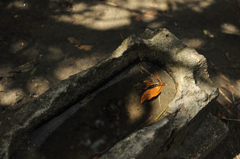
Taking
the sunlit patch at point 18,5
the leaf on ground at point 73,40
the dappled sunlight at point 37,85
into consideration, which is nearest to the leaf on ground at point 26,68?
the dappled sunlight at point 37,85

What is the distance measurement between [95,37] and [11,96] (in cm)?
147

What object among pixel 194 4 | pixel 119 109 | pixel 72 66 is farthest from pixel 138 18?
pixel 119 109

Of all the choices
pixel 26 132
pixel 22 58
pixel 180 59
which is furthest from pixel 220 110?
pixel 22 58

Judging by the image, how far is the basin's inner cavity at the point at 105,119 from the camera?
1.70 meters

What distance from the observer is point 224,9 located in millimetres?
4012

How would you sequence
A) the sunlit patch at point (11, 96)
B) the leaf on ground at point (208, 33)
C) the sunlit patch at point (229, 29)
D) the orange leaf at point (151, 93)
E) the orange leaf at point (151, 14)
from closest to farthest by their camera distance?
1. the orange leaf at point (151, 93)
2. the sunlit patch at point (11, 96)
3. the leaf on ground at point (208, 33)
4. the sunlit patch at point (229, 29)
5. the orange leaf at point (151, 14)

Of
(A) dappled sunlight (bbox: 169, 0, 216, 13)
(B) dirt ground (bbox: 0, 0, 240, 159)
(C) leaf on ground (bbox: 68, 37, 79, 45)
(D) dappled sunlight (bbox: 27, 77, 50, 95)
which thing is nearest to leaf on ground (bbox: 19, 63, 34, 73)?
(B) dirt ground (bbox: 0, 0, 240, 159)

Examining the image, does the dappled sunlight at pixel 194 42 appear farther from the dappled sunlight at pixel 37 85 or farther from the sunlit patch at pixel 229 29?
the dappled sunlight at pixel 37 85

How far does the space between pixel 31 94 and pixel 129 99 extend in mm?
1408

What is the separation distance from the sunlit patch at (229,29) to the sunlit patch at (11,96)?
326cm

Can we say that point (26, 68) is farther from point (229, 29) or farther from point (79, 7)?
point (229, 29)

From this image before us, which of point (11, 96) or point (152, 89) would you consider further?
point (11, 96)

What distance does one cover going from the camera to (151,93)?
200 cm

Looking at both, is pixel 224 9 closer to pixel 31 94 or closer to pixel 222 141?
pixel 222 141
